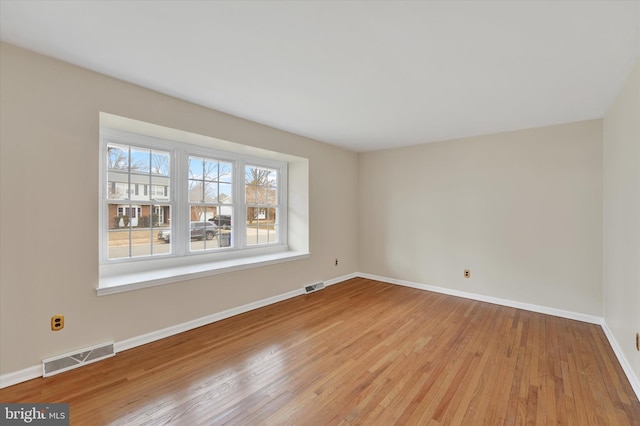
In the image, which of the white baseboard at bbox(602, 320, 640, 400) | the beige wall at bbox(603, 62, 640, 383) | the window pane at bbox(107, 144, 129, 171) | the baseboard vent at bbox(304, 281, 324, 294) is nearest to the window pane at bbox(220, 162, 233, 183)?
the window pane at bbox(107, 144, 129, 171)

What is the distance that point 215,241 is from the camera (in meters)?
3.72

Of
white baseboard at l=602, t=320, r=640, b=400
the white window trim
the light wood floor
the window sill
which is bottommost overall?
the light wood floor

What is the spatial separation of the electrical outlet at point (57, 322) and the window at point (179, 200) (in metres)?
0.70

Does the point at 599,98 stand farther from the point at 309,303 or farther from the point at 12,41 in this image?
the point at 12,41

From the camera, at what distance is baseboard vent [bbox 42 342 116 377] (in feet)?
6.92

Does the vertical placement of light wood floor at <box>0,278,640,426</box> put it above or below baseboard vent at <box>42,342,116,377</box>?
below

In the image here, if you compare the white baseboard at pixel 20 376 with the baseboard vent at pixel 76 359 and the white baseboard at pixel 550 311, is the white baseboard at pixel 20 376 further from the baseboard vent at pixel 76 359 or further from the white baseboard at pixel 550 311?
the white baseboard at pixel 550 311

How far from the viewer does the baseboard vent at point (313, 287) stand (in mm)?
4323

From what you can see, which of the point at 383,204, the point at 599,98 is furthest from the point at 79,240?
the point at 599,98

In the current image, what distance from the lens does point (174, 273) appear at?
2.92 m

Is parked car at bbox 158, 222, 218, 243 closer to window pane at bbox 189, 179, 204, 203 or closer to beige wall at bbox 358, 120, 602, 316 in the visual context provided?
window pane at bbox 189, 179, 204, 203

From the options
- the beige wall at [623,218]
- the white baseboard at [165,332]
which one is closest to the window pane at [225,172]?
the white baseboard at [165,332]

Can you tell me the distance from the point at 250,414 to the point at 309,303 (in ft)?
7.01

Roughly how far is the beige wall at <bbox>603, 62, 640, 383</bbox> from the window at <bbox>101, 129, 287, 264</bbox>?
12.8 feet
